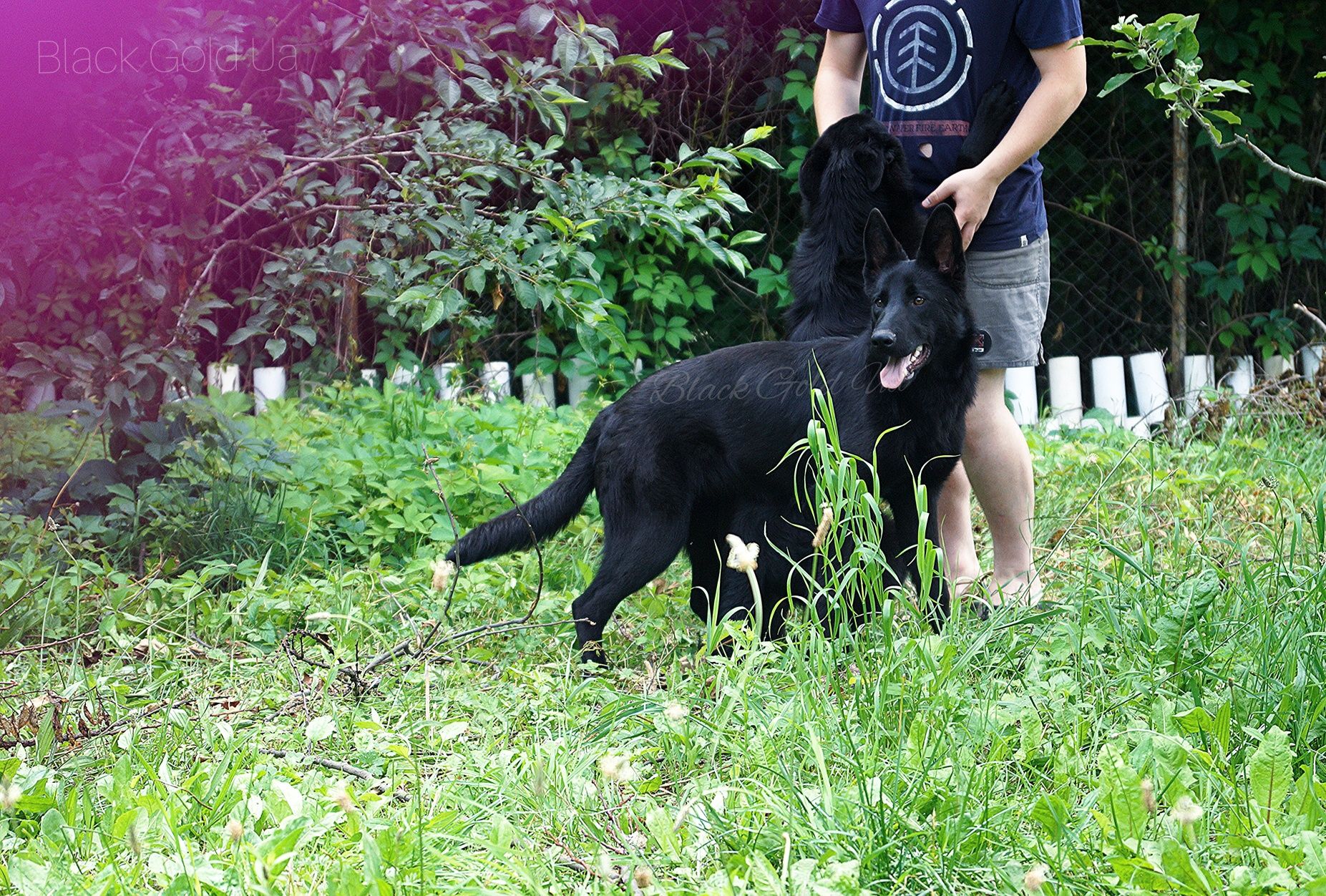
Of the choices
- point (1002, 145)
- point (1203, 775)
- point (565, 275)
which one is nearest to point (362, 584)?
point (565, 275)

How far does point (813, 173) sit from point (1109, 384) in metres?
3.68

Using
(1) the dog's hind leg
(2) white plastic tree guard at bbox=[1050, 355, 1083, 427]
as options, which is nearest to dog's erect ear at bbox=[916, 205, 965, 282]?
(1) the dog's hind leg

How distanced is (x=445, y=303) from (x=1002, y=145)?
147 cm

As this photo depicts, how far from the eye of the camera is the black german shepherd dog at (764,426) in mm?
2750

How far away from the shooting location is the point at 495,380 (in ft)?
19.2

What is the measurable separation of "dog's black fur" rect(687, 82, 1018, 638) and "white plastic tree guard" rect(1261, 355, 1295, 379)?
3.92 m

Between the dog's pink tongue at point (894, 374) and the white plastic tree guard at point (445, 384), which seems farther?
the white plastic tree guard at point (445, 384)

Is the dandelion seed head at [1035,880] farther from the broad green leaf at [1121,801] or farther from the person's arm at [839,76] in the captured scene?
the person's arm at [839,76]

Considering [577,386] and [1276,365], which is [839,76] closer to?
[577,386]

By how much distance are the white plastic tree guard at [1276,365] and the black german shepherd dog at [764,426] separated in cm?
408

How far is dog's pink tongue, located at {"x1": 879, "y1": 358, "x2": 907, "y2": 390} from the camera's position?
2658 millimetres
